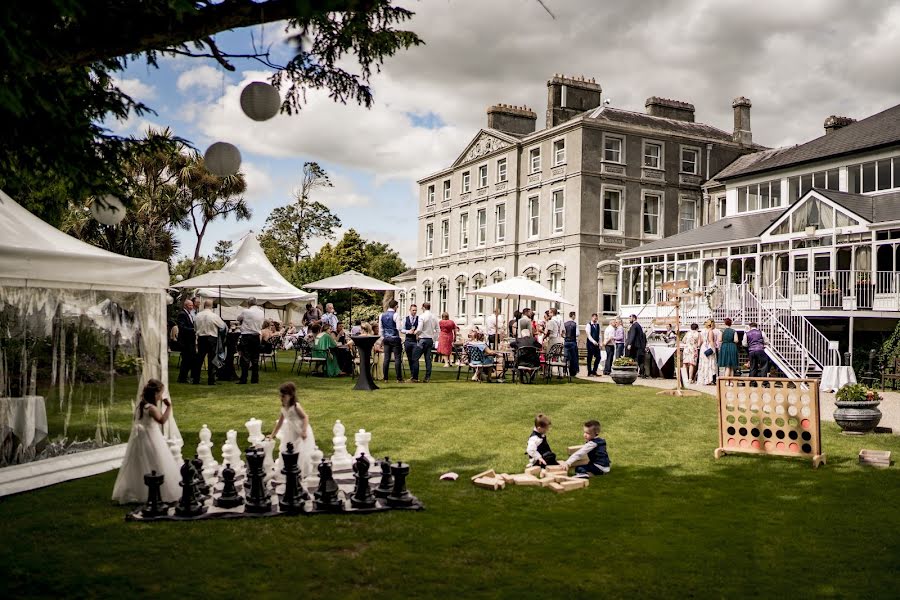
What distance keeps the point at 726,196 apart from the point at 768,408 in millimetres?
27827

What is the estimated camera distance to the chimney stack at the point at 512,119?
44.4 m

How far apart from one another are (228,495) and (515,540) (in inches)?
97.0

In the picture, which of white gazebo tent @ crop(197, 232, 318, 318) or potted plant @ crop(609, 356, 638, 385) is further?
white gazebo tent @ crop(197, 232, 318, 318)

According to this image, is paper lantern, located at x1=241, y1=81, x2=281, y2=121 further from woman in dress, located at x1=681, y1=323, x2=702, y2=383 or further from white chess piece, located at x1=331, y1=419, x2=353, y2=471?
woman in dress, located at x1=681, y1=323, x2=702, y2=383

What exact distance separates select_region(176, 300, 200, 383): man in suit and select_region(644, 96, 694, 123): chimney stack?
2984cm

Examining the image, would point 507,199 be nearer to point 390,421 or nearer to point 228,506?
point 390,421

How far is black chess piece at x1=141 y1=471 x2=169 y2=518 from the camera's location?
6430mm

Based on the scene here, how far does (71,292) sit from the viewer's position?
8.78 metres

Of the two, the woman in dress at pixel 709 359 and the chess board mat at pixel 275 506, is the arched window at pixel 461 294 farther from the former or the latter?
the chess board mat at pixel 275 506

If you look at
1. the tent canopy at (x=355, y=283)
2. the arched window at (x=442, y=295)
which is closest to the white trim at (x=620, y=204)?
the arched window at (x=442, y=295)

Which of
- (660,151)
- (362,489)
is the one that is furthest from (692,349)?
(660,151)

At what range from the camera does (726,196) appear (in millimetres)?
35938

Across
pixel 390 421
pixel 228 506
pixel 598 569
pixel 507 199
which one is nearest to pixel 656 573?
pixel 598 569

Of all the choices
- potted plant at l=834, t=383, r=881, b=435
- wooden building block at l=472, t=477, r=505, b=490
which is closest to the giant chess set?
wooden building block at l=472, t=477, r=505, b=490
